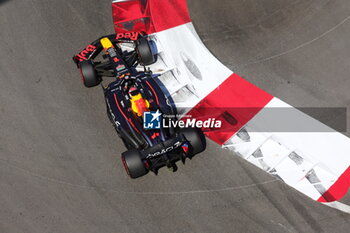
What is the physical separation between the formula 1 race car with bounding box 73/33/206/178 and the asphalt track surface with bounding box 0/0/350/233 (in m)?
0.57

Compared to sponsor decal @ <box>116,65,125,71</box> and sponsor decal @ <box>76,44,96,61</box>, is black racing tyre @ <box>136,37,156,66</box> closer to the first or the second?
sponsor decal @ <box>116,65,125,71</box>

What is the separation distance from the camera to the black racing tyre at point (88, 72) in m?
8.02

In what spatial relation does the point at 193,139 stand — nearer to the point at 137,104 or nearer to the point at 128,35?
the point at 137,104

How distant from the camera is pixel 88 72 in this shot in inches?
316

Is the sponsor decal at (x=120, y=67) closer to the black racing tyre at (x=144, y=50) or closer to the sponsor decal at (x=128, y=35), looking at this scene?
the black racing tyre at (x=144, y=50)

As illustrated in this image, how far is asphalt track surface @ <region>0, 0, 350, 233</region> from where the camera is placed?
708 centimetres

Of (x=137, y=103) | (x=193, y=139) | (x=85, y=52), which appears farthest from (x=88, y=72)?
(x=193, y=139)

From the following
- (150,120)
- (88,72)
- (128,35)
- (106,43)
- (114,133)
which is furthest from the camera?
(128,35)

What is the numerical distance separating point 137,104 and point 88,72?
177cm

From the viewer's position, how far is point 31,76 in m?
8.59

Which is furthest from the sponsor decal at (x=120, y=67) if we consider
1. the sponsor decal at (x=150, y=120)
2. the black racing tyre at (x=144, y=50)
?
the sponsor decal at (x=150, y=120)

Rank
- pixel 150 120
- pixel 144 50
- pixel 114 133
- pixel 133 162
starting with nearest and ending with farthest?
pixel 133 162
pixel 150 120
pixel 114 133
pixel 144 50

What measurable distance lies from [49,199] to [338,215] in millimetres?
5801

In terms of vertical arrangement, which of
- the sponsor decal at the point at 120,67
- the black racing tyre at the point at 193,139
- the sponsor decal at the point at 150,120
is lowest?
the black racing tyre at the point at 193,139
